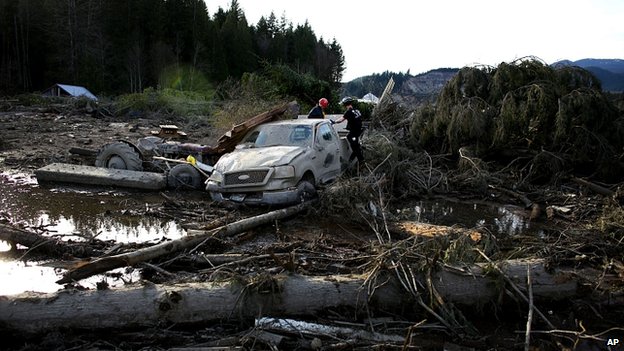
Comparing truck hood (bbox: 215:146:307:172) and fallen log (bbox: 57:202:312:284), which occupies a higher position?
truck hood (bbox: 215:146:307:172)

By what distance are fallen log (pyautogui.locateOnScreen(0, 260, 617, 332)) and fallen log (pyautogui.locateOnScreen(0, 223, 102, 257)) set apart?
197 cm

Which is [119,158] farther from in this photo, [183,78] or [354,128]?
[183,78]

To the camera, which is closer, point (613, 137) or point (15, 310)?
point (15, 310)

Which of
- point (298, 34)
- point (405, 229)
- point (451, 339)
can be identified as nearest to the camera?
point (451, 339)

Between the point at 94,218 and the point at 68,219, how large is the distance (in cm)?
41

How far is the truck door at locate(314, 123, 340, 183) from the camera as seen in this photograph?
31.7 ft

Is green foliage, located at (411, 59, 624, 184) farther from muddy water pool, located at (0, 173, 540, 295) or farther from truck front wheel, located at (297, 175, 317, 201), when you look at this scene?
truck front wheel, located at (297, 175, 317, 201)

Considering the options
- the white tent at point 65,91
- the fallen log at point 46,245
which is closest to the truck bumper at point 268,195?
the fallen log at point 46,245

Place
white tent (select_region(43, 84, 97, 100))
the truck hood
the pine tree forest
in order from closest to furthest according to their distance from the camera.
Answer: the truck hood, white tent (select_region(43, 84, 97, 100)), the pine tree forest

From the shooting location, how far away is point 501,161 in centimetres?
1335

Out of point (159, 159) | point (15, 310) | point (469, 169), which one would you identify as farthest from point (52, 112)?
point (15, 310)

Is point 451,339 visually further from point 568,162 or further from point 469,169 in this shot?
point 568,162

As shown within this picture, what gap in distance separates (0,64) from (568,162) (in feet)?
206

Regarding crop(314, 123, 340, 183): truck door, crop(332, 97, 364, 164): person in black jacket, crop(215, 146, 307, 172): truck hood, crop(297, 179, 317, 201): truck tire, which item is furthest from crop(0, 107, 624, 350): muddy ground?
crop(332, 97, 364, 164): person in black jacket
